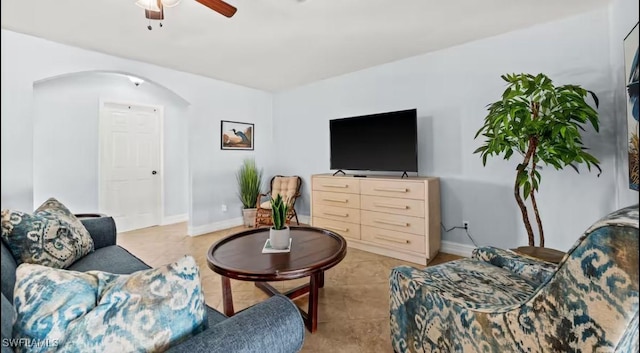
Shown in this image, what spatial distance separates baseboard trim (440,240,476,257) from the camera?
304 cm

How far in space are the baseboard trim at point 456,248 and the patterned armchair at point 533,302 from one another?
59.7 inches

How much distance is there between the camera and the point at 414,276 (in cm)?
137

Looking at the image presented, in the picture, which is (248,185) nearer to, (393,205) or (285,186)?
(285,186)

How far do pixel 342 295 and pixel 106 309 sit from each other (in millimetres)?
1803

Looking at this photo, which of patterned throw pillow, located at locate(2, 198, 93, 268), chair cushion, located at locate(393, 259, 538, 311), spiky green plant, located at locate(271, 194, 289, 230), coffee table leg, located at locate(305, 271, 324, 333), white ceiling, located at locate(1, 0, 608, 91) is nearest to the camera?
chair cushion, located at locate(393, 259, 538, 311)

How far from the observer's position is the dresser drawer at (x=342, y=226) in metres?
3.33

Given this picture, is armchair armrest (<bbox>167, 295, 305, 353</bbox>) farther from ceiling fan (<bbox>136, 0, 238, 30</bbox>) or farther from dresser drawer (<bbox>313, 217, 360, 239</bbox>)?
dresser drawer (<bbox>313, 217, 360, 239</bbox>)

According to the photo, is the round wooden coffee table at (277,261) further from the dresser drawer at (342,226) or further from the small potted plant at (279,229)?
the dresser drawer at (342,226)

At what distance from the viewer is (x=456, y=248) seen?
3.12 metres

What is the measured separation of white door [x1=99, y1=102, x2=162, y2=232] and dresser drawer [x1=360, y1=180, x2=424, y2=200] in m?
3.51

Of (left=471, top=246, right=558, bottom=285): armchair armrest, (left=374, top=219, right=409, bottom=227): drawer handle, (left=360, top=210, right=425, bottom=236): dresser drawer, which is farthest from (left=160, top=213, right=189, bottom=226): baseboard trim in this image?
(left=471, top=246, right=558, bottom=285): armchair armrest

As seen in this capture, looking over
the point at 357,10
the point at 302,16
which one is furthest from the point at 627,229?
the point at 302,16

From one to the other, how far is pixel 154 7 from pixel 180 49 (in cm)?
124

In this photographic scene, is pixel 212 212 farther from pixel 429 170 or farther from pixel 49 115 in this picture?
pixel 429 170
